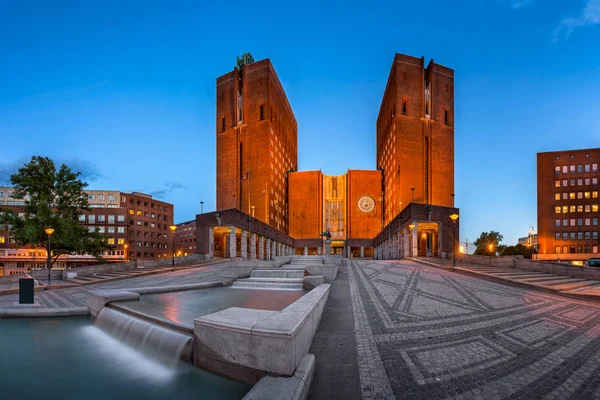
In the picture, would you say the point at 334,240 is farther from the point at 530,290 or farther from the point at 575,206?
the point at 530,290

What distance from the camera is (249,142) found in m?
76.6

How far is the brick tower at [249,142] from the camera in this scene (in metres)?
74.2

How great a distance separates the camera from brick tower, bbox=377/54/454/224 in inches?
2707

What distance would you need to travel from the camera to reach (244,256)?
142ft

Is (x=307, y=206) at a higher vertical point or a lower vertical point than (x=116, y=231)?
higher

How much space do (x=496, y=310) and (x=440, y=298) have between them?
2.01 m

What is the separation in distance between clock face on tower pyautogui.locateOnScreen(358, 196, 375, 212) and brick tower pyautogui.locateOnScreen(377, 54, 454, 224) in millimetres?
11627

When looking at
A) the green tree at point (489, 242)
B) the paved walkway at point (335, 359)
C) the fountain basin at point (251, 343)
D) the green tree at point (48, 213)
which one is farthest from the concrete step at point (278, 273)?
the green tree at point (489, 242)

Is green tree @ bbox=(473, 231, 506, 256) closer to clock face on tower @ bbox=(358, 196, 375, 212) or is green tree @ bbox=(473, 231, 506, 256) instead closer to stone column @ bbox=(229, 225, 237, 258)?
clock face on tower @ bbox=(358, 196, 375, 212)

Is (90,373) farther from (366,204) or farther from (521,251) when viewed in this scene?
(521,251)

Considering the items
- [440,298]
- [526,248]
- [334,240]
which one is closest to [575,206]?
[526,248]

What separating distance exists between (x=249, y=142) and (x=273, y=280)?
216ft

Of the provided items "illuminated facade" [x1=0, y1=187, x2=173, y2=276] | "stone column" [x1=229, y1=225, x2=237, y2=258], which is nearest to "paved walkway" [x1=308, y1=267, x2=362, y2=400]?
"stone column" [x1=229, y1=225, x2=237, y2=258]

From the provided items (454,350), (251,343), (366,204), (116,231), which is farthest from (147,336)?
(366,204)
